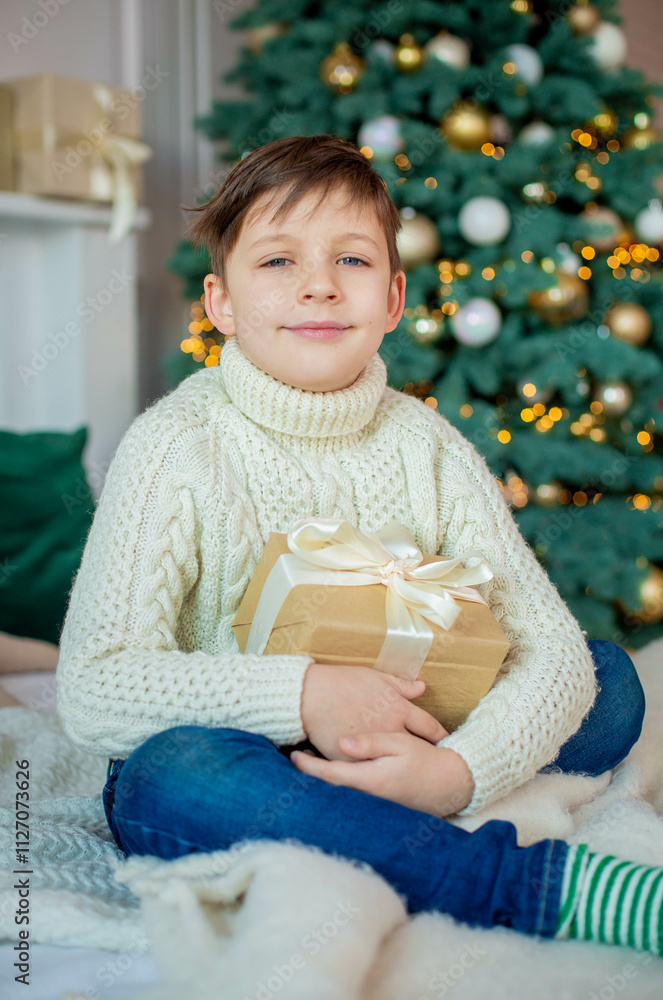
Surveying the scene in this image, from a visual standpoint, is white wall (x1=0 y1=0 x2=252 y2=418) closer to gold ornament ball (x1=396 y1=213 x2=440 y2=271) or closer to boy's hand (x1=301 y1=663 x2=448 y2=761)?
gold ornament ball (x1=396 y1=213 x2=440 y2=271)

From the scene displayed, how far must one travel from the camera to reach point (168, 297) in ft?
8.75

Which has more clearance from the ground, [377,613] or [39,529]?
[377,613]

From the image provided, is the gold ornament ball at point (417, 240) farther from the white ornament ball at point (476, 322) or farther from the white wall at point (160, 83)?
the white wall at point (160, 83)

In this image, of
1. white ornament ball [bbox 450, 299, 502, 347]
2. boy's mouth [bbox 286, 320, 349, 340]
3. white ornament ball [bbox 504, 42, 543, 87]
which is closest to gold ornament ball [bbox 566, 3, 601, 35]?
white ornament ball [bbox 504, 42, 543, 87]

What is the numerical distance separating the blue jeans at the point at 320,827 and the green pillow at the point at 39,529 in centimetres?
82

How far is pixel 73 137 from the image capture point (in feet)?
6.60

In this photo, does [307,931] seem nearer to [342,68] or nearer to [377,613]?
[377,613]

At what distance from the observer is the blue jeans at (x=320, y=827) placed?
71cm

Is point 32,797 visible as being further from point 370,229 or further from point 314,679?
point 370,229

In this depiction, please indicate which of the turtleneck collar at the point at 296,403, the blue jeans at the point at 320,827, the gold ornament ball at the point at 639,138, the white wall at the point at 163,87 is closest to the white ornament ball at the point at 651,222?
the gold ornament ball at the point at 639,138

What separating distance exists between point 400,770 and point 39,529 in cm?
104


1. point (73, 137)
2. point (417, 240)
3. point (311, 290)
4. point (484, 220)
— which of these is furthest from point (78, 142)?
point (311, 290)

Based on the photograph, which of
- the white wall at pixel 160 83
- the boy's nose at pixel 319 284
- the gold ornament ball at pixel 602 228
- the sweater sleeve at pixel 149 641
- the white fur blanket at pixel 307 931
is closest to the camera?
the white fur blanket at pixel 307 931

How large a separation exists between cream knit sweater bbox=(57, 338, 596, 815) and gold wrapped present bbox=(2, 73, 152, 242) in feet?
3.88
